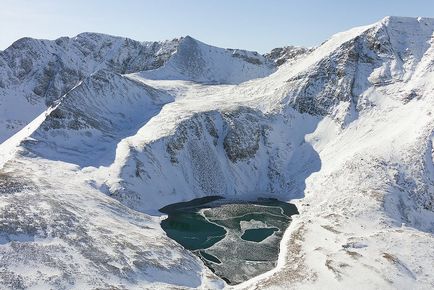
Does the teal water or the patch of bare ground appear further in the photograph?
the teal water

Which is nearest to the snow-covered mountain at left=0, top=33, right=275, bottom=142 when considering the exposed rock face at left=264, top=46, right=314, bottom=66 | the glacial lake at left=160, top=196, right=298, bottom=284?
the exposed rock face at left=264, top=46, right=314, bottom=66

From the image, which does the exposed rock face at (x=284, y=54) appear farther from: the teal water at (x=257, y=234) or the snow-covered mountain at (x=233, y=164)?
the teal water at (x=257, y=234)

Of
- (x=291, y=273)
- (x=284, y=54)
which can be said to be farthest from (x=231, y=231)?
(x=284, y=54)

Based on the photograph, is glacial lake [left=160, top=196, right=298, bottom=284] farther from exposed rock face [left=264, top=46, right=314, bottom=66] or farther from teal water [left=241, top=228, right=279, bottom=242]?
exposed rock face [left=264, top=46, right=314, bottom=66]

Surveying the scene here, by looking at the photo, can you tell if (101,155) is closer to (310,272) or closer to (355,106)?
(310,272)

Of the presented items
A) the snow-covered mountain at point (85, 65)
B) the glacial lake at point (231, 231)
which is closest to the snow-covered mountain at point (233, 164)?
the snow-covered mountain at point (85, 65)
